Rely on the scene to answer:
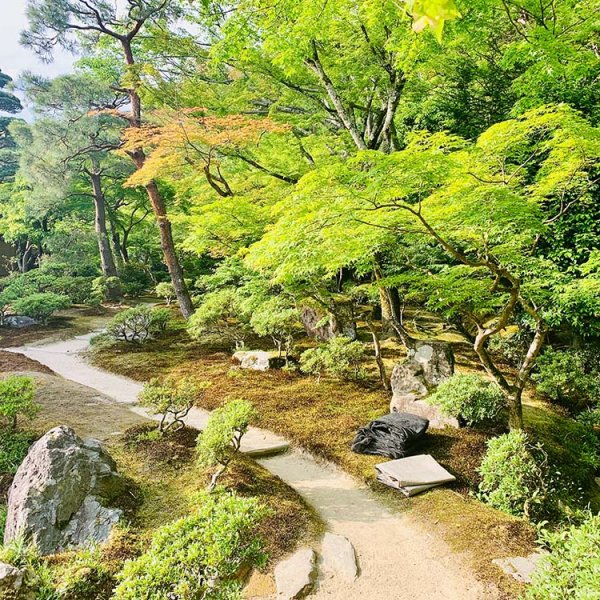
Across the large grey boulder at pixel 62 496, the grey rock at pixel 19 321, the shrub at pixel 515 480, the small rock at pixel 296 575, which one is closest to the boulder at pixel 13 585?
the large grey boulder at pixel 62 496

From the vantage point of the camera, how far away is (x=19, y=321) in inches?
569

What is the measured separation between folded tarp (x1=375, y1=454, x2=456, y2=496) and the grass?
99 millimetres

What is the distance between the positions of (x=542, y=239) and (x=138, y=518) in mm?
9238

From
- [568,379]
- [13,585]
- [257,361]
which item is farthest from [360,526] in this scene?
[568,379]

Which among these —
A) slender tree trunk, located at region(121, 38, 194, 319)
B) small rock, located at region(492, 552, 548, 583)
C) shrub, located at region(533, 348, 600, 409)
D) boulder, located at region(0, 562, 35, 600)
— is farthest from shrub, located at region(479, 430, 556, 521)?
slender tree trunk, located at region(121, 38, 194, 319)

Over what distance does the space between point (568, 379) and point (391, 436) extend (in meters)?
4.62

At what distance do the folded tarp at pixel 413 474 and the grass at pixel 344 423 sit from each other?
0.10 metres

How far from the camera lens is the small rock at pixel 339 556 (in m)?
3.50

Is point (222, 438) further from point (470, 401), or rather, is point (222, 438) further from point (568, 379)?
point (568, 379)

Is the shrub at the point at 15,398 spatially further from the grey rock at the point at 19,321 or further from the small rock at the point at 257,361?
the grey rock at the point at 19,321

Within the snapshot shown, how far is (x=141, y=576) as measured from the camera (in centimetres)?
257

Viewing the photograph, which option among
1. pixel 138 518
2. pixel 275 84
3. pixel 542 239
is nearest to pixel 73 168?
pixel 275 84

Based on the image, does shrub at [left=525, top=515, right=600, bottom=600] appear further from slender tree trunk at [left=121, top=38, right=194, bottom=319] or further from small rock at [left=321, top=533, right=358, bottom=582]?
slender tree trunk at [left=121, top=38, right=194, bottom=319]

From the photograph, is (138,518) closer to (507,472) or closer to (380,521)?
(380,521)
